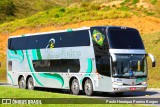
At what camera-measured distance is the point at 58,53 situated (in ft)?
89.0

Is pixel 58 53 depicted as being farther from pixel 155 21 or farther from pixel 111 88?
pixel 155 21

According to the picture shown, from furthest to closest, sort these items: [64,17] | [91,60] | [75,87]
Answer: [64,17], [75,87], [91,60]

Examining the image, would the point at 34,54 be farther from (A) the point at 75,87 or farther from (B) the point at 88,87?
(B) the point at 88,87

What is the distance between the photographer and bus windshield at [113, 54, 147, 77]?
76.4 ft

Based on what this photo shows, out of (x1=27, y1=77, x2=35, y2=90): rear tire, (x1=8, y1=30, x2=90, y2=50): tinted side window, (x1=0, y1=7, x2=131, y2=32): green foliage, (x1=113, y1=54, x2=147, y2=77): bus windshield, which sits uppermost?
(x1=0, y1=7, x2=131, y2=32): green foliage

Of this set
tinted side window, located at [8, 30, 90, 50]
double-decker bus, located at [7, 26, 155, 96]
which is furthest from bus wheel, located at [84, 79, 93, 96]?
tinted side window, located at [8, 30, 90, 50]

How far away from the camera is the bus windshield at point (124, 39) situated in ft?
77.8

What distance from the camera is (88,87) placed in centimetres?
2488

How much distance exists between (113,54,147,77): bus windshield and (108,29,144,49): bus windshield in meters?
0.61

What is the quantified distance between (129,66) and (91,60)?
86.4 inches

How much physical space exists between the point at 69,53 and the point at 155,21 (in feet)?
97.5

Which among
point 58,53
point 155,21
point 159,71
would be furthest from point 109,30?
point 155,21

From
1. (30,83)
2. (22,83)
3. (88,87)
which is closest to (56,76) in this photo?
(88,87)

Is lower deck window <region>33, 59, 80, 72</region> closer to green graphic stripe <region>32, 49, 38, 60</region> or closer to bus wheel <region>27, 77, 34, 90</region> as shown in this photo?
green graphic stripe <region>32, 49, 38, 60</region>
